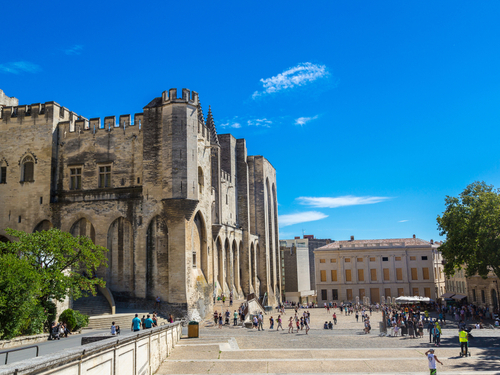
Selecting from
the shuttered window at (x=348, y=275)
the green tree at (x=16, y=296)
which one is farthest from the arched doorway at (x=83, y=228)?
the shuttered window at (x=348, y=275)

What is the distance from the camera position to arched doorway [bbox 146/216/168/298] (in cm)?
3109

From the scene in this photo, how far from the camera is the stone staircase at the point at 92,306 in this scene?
27.1 meters

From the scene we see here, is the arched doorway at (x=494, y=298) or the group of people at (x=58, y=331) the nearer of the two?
the group of people at (x=58, y=331)

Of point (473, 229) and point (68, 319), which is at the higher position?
point (473, 229)

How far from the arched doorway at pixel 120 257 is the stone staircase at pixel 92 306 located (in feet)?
9.37

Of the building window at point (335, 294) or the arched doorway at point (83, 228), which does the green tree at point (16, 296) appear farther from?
the building window at point (335, 294)

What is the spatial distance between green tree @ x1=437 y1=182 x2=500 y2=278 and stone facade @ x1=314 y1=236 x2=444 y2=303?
23.4 metres

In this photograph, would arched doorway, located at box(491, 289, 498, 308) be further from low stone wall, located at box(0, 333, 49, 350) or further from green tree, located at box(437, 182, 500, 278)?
low stone wall, located at box(0, 333, 49, 350)

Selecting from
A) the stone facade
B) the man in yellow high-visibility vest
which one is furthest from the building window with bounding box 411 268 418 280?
the man in yellow high-visibility vest

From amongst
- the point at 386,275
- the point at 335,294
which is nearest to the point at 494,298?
the point at 386,275

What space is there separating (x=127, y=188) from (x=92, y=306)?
30.5 feet

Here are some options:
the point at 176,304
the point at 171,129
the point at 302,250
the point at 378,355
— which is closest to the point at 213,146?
the point at 171,129

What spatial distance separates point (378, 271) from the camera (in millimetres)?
61375

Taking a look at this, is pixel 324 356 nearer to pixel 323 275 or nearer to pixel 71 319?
pixel 71 319
